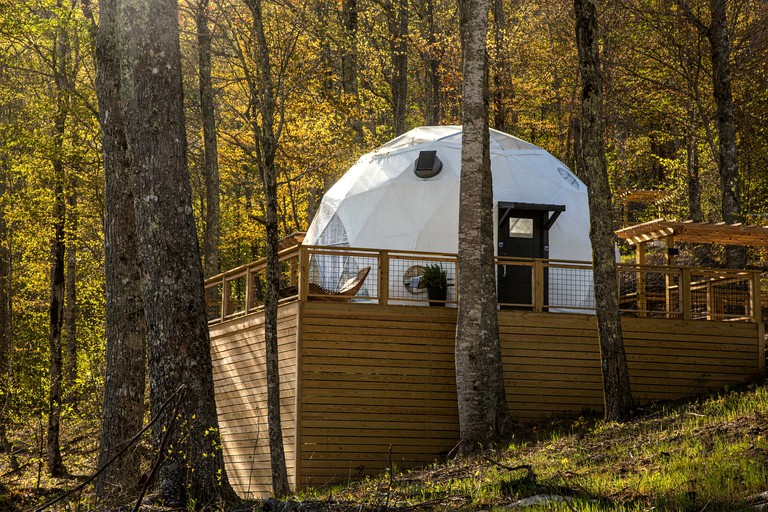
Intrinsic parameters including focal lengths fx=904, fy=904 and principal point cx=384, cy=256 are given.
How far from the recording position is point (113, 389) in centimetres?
921

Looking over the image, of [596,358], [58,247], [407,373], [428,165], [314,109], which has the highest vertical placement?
[314,109]

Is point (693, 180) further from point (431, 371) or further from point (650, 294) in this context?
point (431, 371)

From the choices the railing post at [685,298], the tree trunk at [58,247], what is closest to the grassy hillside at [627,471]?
the railing post at [685,298]

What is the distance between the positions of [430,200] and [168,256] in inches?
378

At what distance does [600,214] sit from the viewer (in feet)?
37.6

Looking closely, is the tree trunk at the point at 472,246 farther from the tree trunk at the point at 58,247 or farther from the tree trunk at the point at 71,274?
Answer: the tree trunk at the point at 71,274

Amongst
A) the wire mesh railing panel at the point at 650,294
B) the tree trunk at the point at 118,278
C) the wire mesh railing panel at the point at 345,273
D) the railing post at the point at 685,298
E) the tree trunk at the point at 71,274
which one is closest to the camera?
the tree trunk at the point at 118,278

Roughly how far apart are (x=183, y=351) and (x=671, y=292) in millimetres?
11466

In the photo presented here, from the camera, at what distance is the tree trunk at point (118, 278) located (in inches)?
363

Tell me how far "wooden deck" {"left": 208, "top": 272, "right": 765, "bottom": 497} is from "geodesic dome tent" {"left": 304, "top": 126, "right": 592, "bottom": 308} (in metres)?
1.64

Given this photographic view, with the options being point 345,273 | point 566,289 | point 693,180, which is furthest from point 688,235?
point 693,180

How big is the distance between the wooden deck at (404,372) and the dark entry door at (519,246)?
1.54 meters

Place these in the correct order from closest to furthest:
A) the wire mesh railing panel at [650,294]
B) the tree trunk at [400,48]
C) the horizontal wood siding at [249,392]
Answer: the horizontal wood siding at [249,392] < the wire mesh railing panel at [650,294] < the tree trunk at [400,48]

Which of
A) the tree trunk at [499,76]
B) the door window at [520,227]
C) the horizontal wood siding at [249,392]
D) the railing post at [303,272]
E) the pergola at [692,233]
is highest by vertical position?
the tree trunk at [499,76]
